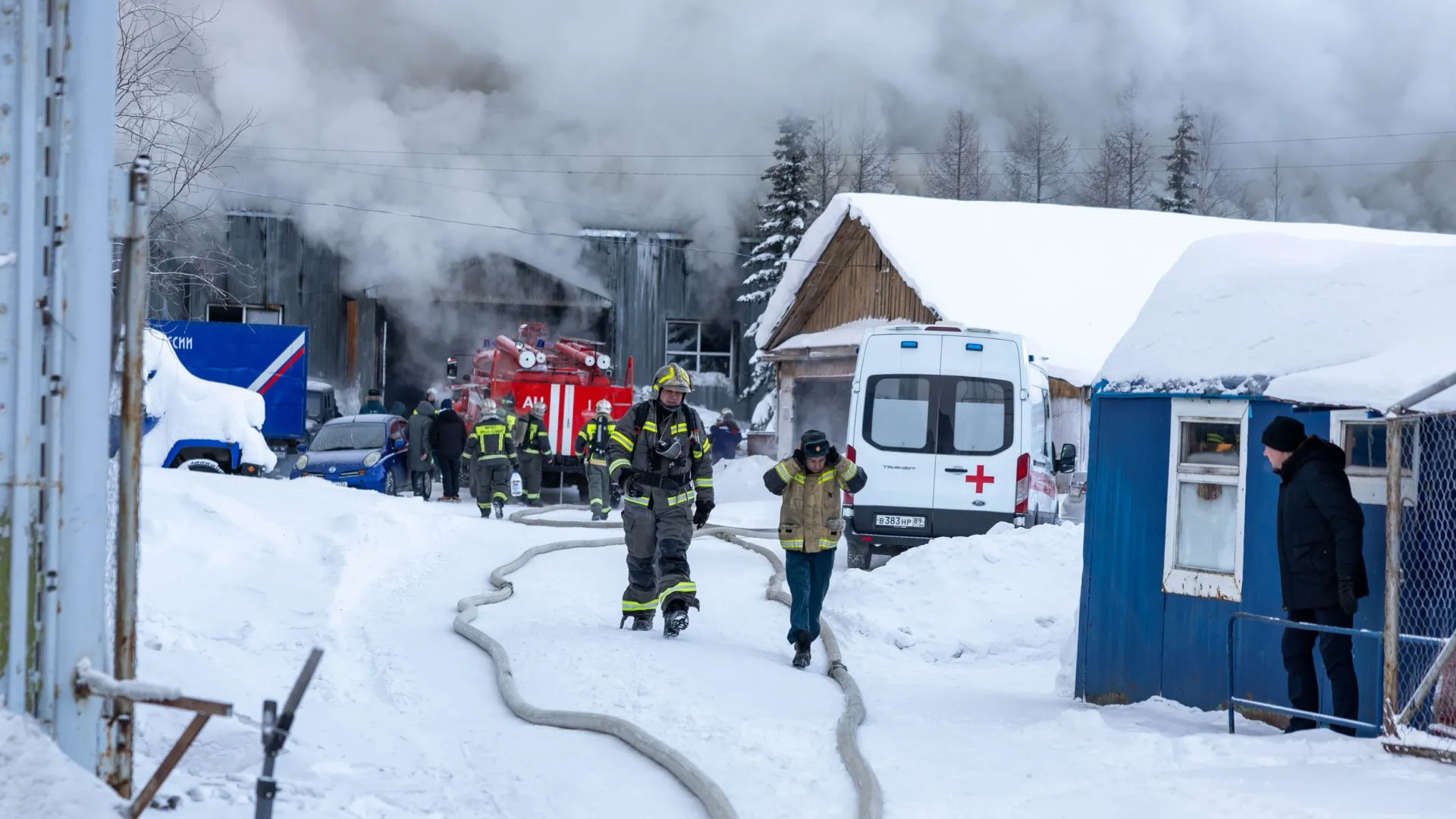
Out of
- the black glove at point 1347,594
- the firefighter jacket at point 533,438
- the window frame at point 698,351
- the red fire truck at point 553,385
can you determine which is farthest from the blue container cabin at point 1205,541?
the window frame at point 698,351

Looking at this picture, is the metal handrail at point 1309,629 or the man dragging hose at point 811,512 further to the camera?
the man dragging hose at point 811,512

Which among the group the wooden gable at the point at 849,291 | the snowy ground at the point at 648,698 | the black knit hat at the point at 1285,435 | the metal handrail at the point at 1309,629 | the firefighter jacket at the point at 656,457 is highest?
the wooden gable at the point at 849,291

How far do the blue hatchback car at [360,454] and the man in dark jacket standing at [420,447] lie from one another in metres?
0.31

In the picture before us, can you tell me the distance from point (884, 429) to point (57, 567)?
10195 millimetres

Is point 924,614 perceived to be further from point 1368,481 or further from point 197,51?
point 197,51

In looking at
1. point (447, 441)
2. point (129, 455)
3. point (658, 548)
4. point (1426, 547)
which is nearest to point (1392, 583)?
point (1426, 547)

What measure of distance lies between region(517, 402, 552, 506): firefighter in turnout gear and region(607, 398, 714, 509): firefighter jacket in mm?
9063

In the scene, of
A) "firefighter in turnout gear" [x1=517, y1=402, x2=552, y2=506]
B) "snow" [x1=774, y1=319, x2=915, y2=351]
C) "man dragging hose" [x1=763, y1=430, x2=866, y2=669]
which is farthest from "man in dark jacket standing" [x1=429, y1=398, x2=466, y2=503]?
"man dragging hose" [x1=763, y1=430, x2=866, y2=669]

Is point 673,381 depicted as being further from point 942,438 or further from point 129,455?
point 942,438

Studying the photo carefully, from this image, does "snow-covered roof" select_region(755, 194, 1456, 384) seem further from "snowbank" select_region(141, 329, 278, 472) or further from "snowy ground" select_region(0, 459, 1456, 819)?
"snowy ground" select_region(0, 459, 1456, 819)

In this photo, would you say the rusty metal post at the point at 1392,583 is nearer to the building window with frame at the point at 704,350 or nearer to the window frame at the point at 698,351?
the window frame at the point at 698,351

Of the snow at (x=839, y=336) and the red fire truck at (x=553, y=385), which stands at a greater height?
the snow at (x=839, y=336)

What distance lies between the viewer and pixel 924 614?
1063 cm

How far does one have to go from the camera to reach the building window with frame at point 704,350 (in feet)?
115
